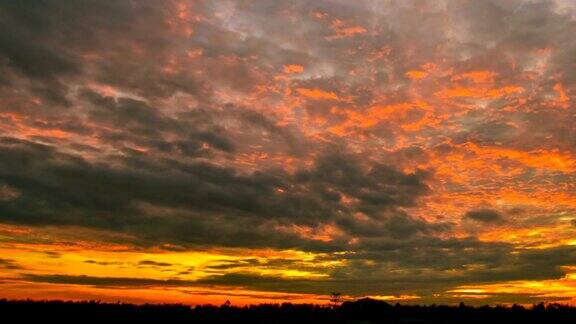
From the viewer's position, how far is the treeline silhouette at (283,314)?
222 feet

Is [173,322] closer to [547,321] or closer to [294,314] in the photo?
[294,314]

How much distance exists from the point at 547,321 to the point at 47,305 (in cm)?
6930

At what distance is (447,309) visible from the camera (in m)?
92.6

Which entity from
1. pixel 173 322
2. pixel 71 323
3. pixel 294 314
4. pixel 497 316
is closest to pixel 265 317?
pixel 294 314

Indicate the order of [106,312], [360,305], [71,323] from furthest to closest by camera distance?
[360,305] → [106,312] → [71,323]

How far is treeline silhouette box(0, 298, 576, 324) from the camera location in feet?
222

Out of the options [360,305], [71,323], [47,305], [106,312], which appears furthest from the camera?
[360,305]

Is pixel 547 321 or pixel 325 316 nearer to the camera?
pixel 547 321

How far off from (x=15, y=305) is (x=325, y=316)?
43585 millimetres

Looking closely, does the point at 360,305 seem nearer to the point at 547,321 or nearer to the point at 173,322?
the point at 547,321

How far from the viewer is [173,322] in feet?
216

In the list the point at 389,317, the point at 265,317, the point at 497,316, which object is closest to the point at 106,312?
the point at 265,317

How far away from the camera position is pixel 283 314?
7781 centimetres

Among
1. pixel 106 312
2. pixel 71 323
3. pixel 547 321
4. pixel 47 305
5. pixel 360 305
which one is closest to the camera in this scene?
pixel 71 323
